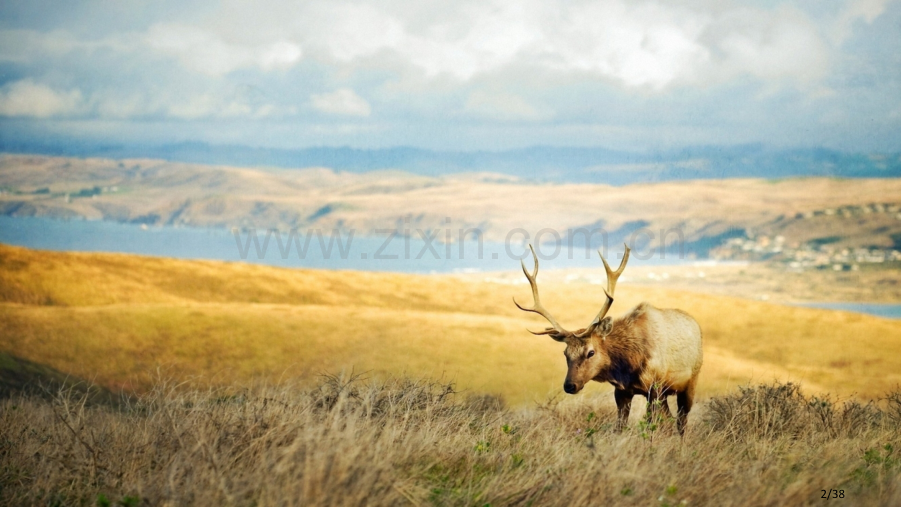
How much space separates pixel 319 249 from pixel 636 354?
49.9 feet

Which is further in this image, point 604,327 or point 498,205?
point 498,205

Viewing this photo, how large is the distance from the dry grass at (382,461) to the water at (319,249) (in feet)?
36.7

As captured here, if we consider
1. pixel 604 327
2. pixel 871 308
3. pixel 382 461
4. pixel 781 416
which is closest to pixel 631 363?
pixel 604 327

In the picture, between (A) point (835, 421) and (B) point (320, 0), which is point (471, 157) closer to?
(B) point (320, 0)

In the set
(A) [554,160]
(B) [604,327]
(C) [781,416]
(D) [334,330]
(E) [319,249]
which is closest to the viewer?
(B) [604,327]

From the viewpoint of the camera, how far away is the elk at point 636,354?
5316 mm

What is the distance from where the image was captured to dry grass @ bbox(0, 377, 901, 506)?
3.90 m

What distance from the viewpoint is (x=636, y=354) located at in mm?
5477

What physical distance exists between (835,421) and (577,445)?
7.90 ft

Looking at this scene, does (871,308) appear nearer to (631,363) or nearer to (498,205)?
(498,205)

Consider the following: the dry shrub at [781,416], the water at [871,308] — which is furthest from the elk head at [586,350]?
the water at [871,308]

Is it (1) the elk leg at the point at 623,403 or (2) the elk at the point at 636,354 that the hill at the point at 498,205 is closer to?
(2) the elk at the point at 636,354

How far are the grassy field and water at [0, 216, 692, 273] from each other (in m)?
3.43

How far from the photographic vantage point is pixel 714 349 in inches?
456
